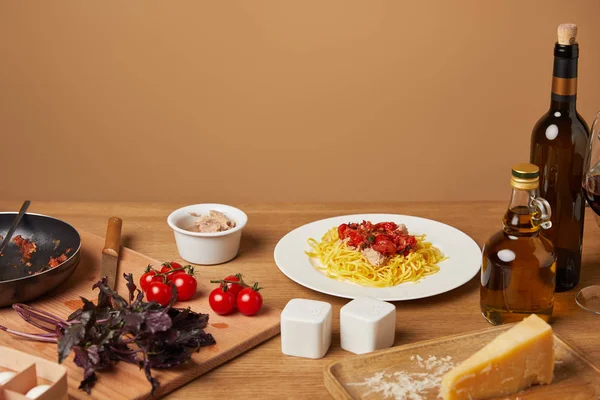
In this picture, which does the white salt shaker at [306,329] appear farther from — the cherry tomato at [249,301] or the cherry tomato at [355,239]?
the cherry tomato at [355,239]

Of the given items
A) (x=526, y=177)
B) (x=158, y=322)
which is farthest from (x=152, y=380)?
(x=526, y=177)

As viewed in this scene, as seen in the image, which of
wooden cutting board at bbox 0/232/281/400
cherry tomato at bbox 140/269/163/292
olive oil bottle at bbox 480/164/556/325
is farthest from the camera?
cherry tomato at bbox 140/269/163/292

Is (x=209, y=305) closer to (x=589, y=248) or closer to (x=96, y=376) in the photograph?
(x=96, y=376)

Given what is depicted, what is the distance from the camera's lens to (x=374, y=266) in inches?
79.8

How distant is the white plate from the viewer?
6.31ft

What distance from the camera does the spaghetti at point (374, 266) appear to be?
1997 millimetres

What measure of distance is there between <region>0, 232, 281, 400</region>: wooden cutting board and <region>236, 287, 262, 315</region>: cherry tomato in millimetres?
18

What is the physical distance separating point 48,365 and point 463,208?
1585 millimetres

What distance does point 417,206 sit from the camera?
263 cm

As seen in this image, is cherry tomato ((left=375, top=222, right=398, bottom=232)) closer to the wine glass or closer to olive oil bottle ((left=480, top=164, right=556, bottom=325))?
olive oil bottle ((left=480, top=164, right=556, bottom=325))

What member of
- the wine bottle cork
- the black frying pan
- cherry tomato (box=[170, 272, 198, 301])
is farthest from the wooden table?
the wine bottle cork

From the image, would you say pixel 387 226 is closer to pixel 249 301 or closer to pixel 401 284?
pixel 401 284

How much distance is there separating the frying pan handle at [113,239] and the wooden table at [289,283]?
0.09 m

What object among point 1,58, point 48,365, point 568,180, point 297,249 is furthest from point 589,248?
point 1,58
